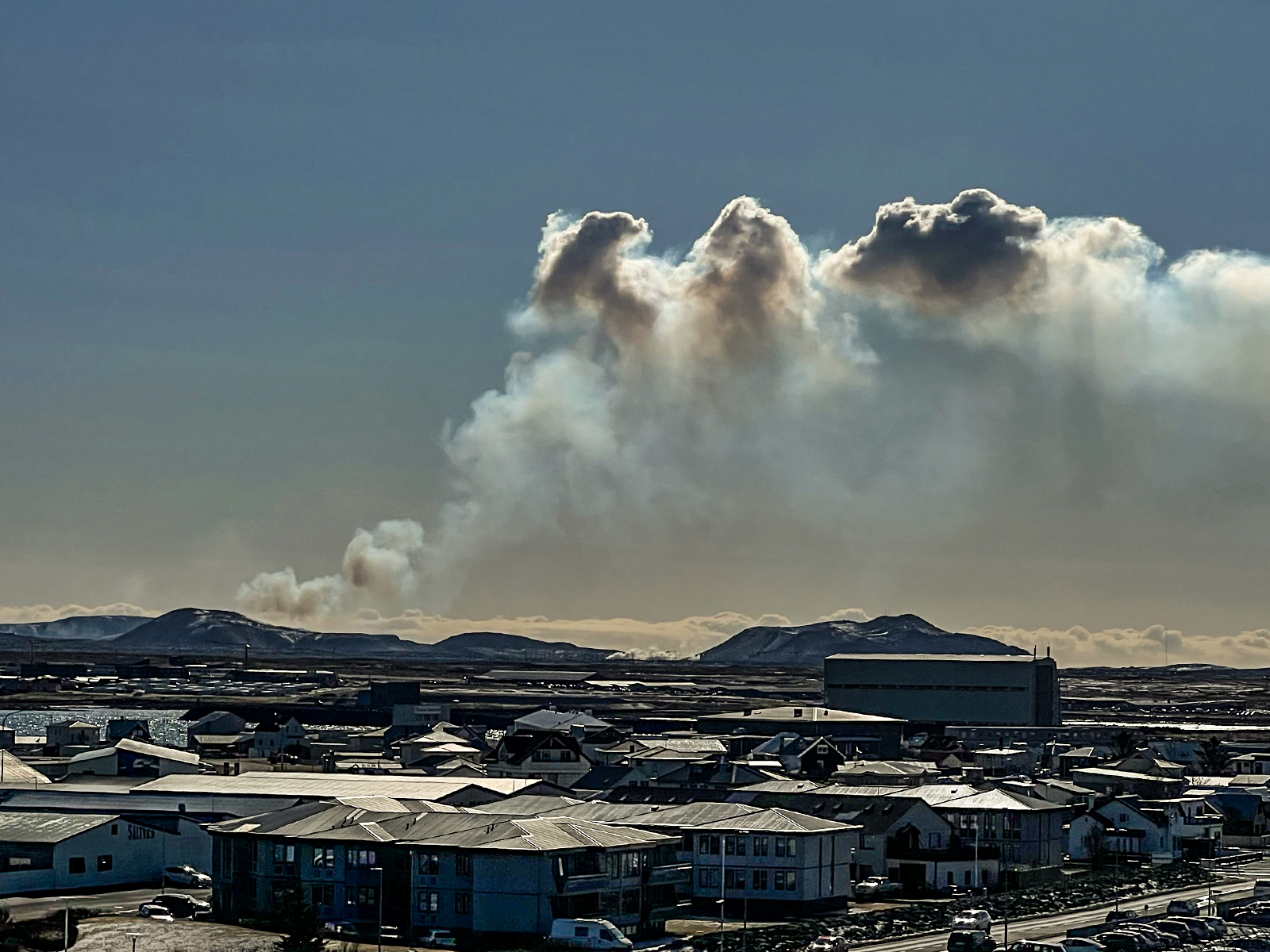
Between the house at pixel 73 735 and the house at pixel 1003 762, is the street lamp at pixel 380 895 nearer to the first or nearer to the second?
the house at pixel 1003 762

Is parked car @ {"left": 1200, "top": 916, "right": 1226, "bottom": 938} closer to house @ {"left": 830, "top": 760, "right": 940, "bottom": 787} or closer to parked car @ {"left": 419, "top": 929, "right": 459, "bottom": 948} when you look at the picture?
parked car @ {"left": 419, "top": 929, "right": 459, "bottom": 948}

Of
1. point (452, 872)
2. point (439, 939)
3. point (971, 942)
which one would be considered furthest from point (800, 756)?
point (439, 939)

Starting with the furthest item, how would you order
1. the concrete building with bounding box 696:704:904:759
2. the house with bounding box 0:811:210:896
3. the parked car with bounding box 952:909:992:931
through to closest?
the concrete building with bounding box 696:704:904:759 → the house with bounding box 0:811:210:896 → the parked car with bounding box 952:909:992:931

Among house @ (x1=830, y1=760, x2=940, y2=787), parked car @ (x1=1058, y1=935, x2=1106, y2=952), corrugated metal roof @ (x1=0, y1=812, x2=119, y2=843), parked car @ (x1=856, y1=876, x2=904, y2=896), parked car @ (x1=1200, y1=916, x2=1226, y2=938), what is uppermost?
corrugated metal roof @ (x1=0, y1=812, x2=119, y2=843)

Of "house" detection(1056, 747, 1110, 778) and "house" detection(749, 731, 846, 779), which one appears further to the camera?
"house" detection(1056, 747, 1110, 778)

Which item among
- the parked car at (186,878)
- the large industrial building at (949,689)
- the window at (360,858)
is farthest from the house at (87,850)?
the large industrial building at (949,689)

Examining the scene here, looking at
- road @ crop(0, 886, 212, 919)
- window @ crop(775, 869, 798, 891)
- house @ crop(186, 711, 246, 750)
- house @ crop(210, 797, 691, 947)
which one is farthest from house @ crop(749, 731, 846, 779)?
house @ crop(186, 711, 246, 750)
